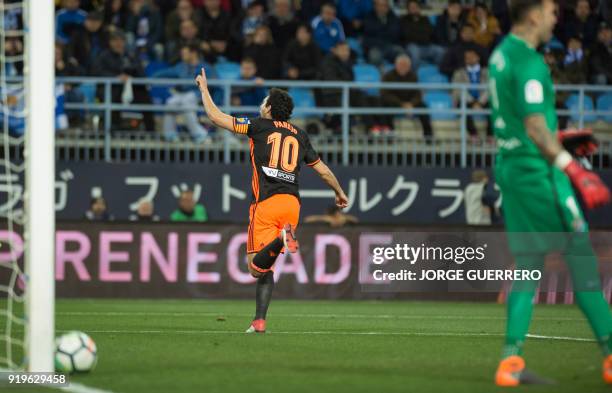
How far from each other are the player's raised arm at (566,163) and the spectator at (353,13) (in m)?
15.5

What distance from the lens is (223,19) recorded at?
2080 centimetres

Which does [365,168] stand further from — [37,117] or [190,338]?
[37,117]

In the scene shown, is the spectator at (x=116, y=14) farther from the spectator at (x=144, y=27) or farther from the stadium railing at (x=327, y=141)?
the stadium railing at (x=327, y=141)

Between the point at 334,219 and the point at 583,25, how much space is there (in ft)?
22.6

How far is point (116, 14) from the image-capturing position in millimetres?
20859

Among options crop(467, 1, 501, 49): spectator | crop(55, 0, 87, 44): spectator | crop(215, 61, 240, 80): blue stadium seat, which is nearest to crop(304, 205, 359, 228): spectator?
crop(215, 61, 240, 80): blue stadium seat

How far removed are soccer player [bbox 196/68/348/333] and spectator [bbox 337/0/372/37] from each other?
437 inches

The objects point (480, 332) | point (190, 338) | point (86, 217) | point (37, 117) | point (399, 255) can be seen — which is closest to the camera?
point (37, 117)

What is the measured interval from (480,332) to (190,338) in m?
2.92

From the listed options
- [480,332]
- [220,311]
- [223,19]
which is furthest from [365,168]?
[480,332]

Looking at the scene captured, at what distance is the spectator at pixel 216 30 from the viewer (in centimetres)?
2061

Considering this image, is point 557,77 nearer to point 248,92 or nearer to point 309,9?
point 309,9

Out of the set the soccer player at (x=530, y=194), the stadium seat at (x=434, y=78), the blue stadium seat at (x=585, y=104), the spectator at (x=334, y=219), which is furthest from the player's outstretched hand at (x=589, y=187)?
the stadium seat at (x=434, y=78)

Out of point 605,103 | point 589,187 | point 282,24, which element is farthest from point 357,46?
point 589,187
